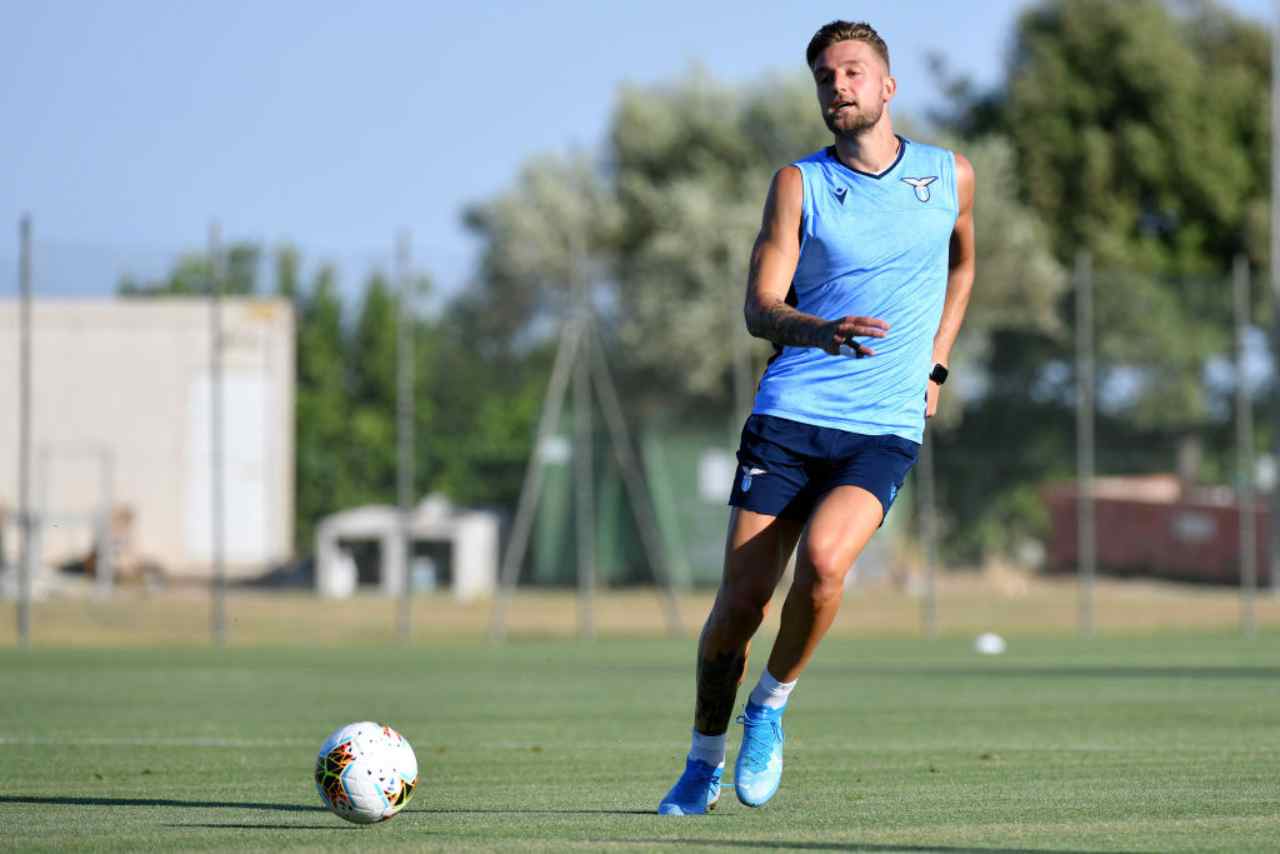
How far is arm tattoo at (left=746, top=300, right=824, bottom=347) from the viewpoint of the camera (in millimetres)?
5766

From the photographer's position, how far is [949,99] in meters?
44.8

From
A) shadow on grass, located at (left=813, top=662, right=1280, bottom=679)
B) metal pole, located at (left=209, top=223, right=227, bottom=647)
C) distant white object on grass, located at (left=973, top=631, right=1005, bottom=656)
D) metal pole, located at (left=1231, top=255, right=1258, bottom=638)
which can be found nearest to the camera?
shadow on grass, located at (left=813, top=662, right=1280, bottom=679)

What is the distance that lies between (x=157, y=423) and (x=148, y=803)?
24.9m

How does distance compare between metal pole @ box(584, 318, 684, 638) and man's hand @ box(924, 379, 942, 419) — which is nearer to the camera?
man's hand @ box(924, 379, 942, 419)

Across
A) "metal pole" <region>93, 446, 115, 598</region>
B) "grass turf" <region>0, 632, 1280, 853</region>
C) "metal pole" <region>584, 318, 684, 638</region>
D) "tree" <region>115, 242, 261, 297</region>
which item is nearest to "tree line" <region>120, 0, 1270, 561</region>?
"tree" <region>115, 242, 261, 297</region>

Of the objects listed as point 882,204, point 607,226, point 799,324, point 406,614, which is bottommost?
point 406,614

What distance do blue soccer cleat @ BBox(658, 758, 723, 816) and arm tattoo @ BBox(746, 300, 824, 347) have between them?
135cm

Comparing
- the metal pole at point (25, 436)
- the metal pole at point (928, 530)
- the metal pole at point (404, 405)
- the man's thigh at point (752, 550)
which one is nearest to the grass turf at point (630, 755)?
the man's thigh at point (752, 550)

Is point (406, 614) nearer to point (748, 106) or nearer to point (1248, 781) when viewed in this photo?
point (1248, 781)

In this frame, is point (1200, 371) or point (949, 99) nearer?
point (1200, 371)

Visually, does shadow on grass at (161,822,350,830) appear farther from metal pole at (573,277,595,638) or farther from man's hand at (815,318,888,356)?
metal pole at (573,277,595,638)

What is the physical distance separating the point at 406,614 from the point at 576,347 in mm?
3517

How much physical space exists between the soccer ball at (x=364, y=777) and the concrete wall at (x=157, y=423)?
17807 mm

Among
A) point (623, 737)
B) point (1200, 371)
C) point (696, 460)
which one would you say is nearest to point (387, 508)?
point (696, 460)
